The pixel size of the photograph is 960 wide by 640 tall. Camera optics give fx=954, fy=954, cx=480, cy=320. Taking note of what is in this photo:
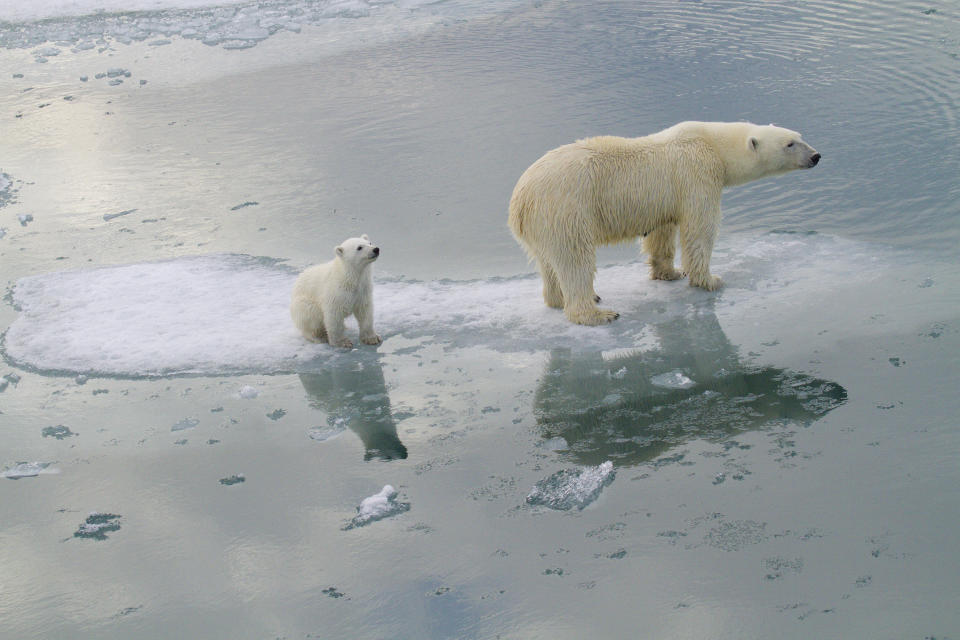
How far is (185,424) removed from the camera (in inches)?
221

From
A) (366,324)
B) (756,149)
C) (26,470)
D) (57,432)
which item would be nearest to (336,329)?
(366,324)

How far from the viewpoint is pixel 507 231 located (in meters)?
7.81

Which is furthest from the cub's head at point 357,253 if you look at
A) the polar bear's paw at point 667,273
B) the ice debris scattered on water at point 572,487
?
the polar bear's paw at point 667,273

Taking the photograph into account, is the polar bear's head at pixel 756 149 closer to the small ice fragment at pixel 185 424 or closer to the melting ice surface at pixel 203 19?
the small ice fragment at pixel 185 424

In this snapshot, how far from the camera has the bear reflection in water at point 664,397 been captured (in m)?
4.98

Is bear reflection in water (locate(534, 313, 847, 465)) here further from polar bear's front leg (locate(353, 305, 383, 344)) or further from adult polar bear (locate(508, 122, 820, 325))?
polar bear's front leg (locate(353, 305, 383, 344))

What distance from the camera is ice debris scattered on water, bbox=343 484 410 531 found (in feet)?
15.0

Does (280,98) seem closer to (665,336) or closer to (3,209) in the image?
(3,209)

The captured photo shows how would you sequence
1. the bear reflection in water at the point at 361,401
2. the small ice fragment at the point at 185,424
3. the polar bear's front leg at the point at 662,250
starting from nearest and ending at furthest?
the bear reflection in water at the point at 361,401 < the small ice fragment at the point at 185,424 < the polar bear's front leg at the point at 662,250

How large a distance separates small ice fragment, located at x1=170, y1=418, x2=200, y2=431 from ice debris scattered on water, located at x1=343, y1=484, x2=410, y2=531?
1463 mm

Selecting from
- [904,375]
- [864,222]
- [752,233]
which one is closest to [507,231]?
A: [752,233]

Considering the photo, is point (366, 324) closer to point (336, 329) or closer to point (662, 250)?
point (336, 329)

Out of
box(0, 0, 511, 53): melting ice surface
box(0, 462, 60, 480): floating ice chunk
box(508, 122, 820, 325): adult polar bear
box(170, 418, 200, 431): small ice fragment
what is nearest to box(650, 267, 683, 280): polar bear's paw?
box(508, 122, 820, 325): adult polar bear

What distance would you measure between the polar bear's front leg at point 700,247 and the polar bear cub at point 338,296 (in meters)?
2.12
